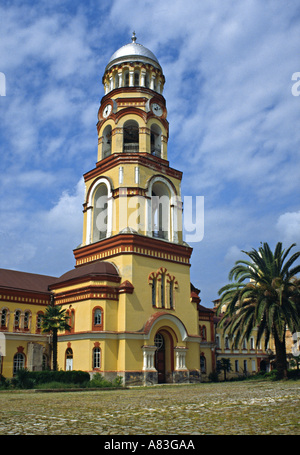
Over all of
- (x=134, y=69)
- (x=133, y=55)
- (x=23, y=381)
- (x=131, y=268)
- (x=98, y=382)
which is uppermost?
(x=133, y=55)

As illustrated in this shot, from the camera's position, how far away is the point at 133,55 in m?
41.1

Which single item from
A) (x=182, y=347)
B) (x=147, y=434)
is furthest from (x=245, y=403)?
(x=182, y=347)

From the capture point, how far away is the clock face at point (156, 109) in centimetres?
4023

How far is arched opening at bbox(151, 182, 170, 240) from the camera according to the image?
38.3m

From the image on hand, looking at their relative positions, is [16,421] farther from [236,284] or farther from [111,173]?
[111,173]

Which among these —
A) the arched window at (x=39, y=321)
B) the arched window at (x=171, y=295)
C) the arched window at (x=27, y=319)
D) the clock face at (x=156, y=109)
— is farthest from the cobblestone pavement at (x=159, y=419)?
the clock face at (x=156, y=109)

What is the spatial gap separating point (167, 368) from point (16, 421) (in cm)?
2539

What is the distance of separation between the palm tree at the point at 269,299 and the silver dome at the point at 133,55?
21.7 meters

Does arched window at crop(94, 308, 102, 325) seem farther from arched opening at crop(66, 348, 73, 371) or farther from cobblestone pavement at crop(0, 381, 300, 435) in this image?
cobblestone pavement at crop(0, 381, 300, 435)

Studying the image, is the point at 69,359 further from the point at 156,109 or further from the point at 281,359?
the point at 156,109

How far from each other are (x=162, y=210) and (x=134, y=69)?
Result: 13.7 meters

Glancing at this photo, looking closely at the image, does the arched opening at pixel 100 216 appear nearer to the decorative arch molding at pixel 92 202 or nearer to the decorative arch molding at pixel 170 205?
the decorative arch molding at pixel 92 202

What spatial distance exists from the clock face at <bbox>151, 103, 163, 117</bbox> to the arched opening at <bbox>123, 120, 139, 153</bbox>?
6.85 ft

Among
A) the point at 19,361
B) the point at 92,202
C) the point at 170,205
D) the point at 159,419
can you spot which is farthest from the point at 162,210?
the point at 159,419
